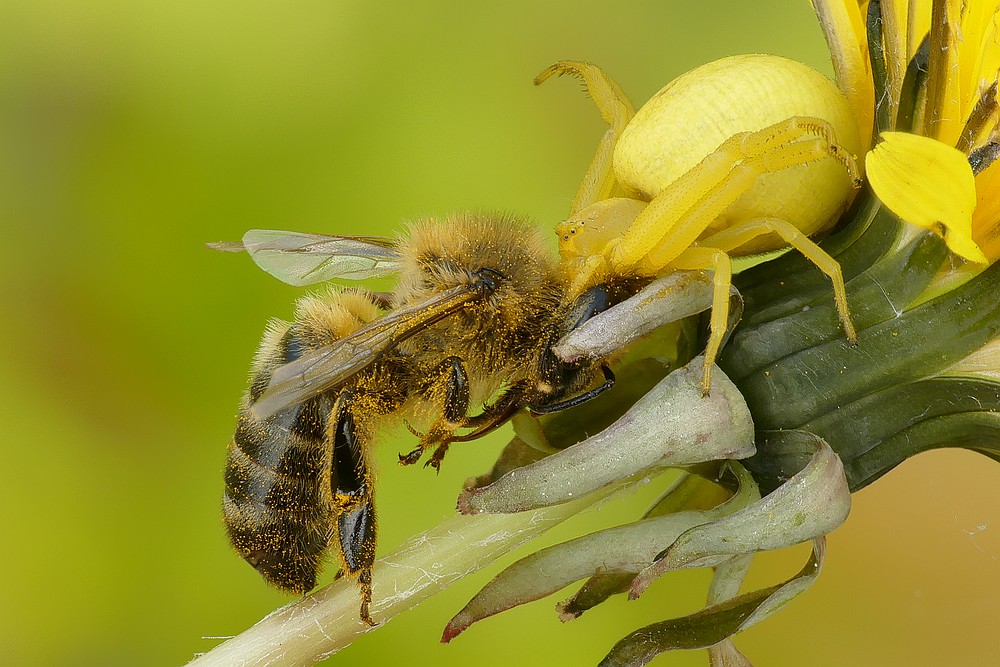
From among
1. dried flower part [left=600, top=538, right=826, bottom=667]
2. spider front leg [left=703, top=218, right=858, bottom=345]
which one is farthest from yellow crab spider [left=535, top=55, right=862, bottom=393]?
dried flower part [left=600, top=538, right=826, bottom=667]

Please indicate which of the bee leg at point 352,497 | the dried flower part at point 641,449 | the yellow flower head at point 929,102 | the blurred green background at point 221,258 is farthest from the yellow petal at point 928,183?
the blurred green background at point 221,258

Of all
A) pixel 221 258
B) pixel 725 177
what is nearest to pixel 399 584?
pixel 725 177

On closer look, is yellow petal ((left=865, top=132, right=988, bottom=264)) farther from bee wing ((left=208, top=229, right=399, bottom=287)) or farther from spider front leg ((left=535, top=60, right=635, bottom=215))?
bee wing ((left=208, top=229, right=399, bottom=287))

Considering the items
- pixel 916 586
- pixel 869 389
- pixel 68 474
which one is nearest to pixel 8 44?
pixel 68 474

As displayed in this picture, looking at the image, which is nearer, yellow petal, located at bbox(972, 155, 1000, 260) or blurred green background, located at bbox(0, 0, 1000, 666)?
yellow petal, located at bbox(972, 155, 1000, 260)

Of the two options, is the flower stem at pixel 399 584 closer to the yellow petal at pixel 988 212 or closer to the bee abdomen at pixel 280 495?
the bee abdomen at pixel 280 495
